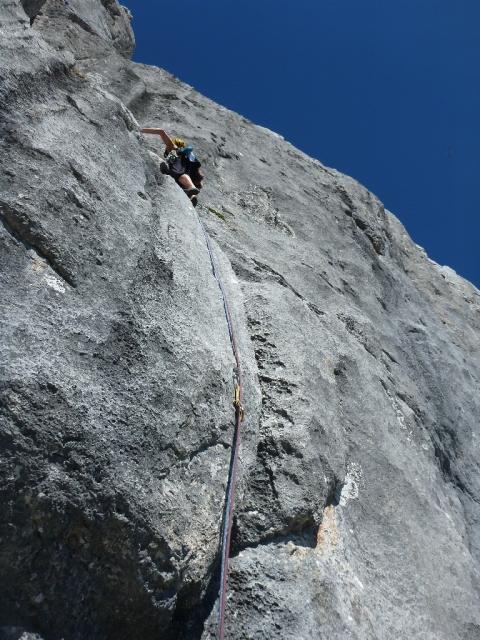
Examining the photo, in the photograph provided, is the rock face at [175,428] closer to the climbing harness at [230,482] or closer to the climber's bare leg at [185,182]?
the climbing harness at [230,482]

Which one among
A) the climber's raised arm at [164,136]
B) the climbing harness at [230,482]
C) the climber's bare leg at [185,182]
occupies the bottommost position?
the climbing harness at [230,482]

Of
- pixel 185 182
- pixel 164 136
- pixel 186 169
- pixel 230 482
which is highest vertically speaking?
pixel 164 136

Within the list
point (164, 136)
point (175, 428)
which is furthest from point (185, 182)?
point (175, 428)

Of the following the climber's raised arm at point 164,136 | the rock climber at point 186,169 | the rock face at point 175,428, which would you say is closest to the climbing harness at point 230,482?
the rock face at point 175,428

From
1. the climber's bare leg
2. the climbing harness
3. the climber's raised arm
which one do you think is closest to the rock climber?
the climber's bare leg

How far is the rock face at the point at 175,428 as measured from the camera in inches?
154

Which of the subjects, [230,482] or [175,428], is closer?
[175,428]

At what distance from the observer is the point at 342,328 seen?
8312mm

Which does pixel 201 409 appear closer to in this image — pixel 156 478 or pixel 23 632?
pixel 156 478

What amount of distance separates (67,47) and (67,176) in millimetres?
8711

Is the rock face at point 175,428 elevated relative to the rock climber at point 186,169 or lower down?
lower down

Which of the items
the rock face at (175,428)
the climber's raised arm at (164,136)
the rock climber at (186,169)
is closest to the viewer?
the rock face at (175,428)

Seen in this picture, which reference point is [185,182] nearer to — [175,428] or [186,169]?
[186,169]

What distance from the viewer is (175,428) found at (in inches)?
Result: 180
